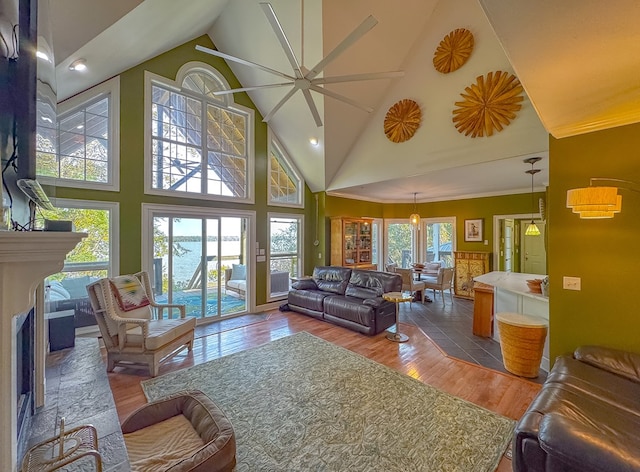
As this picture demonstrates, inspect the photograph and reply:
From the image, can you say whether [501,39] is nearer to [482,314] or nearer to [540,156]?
[540,156]

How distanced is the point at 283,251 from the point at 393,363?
3795 mm

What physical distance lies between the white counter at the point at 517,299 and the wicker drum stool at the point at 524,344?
0.13 meters

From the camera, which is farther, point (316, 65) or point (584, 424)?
point (316, 65)

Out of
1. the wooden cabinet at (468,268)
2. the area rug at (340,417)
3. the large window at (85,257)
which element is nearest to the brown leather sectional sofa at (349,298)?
the area rug at (340,417)

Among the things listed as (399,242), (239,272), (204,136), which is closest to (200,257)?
(239,272)

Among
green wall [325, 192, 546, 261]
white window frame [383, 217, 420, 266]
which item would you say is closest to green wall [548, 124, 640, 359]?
green wall [325, 192, 546, 261]

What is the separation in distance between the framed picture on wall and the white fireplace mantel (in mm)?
7571

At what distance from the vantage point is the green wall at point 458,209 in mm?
6285

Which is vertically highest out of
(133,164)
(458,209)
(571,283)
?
(133,164)

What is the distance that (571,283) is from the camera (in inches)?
107

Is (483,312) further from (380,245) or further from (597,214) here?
(380,245)

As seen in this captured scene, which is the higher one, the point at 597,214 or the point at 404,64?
the point at 404,64

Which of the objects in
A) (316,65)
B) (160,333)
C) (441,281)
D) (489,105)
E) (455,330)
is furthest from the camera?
(441,281)

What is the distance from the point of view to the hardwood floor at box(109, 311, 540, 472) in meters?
2.68
